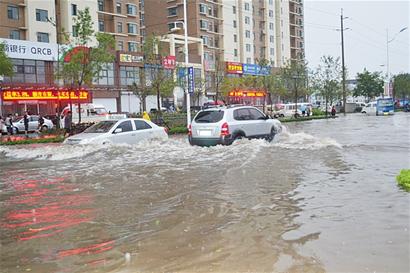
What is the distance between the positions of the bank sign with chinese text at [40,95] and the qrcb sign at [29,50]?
32.8 ft

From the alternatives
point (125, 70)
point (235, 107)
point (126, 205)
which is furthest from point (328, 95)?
point (126, 205)

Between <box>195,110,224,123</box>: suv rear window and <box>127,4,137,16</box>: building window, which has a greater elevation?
<box>127,4,137,16</box>: building window

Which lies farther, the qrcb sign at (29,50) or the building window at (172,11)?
the building window at (172,11)

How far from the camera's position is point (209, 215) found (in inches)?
280

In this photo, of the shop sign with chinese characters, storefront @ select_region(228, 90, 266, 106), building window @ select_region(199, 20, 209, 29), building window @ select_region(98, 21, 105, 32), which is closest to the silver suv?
storefront @ select_region(228, 90, 266, 106)

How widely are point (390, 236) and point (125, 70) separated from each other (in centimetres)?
5927

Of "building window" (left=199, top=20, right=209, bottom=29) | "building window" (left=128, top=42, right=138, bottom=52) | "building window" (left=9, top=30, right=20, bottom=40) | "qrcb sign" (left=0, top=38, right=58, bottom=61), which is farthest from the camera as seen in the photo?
"building window" (left=199, top=20, right=209, bottom=29)

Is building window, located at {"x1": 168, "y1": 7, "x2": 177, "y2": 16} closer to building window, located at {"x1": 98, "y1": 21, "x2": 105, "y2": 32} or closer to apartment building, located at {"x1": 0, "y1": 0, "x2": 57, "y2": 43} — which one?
building window, located at {"x1": 98, "y1": 21, "x2": 105, "y2": 32}

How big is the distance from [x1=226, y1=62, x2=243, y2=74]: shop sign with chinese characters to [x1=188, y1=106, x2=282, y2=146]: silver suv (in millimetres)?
60703

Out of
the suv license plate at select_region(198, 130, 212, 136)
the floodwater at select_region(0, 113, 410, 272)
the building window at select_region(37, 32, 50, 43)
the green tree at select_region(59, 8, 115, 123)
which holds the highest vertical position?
the building window at select_region(37, 32, 50, 43)

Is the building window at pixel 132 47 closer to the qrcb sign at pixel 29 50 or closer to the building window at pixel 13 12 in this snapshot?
the qrcb sign at pixel 29 50

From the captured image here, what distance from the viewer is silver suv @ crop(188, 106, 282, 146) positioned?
15.9 meters

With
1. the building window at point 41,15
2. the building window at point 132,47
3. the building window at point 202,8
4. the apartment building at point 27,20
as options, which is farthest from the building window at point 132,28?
the building window at point 41,15

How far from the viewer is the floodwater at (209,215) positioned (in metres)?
5.09
